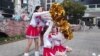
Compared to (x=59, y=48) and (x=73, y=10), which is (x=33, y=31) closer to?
(x=59, y=48)

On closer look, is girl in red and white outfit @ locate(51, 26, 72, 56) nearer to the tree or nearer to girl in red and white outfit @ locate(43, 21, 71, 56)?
girl in red and white outfit @ locate(43, 21, 71, 56)

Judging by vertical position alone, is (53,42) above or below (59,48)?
above

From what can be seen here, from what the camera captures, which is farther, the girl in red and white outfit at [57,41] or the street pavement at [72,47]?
the street pavement at [72,47]

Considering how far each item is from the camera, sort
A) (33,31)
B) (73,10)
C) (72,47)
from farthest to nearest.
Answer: (73,10) → (72,47) → (33,31)

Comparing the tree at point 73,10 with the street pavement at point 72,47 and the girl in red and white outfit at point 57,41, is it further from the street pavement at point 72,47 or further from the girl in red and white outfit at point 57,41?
the girl in red and white outfit at point 57,41

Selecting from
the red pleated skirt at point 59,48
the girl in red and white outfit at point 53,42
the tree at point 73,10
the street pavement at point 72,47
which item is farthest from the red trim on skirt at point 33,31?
the tree at point 73,10

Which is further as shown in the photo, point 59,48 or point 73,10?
point 73,10

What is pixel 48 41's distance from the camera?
8.59 metres

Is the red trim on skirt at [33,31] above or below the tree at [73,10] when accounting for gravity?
above

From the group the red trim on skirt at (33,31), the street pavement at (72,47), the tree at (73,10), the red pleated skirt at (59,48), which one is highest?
the red trim on skirt at (33,31)

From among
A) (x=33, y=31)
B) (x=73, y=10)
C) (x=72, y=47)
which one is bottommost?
(x=73, y=10)

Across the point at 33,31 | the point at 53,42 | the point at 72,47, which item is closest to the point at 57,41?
the point at 53,42

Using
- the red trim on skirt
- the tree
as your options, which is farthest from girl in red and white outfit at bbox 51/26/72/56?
the tree

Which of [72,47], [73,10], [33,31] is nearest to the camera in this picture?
[33,31]
